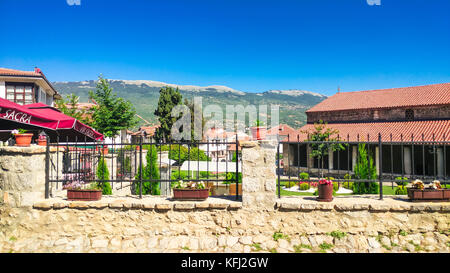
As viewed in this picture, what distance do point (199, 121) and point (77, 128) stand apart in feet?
115

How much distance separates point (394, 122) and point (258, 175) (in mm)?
23732

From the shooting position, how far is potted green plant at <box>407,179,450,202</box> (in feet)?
19.1

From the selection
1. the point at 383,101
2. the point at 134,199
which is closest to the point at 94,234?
the point at 134,199

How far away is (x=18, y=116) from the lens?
6070 millimetres

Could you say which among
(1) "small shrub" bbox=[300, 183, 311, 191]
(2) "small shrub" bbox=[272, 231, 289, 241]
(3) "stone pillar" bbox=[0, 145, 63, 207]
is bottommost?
(1) "small shrub" bbox=[300, 183, 311, 191]

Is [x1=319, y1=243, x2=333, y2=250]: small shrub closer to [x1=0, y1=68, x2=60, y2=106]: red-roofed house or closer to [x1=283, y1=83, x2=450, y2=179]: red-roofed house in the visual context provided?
[x1=283, y1=83, x2=450, y2=179]: red-roofed house

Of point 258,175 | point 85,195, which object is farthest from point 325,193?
point 85,195

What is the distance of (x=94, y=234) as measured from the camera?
5.74m

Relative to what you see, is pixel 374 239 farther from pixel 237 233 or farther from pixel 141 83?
pixel 141 83

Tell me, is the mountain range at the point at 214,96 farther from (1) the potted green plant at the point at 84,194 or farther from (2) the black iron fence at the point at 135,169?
(1) the potted green plant at the point at 84,194

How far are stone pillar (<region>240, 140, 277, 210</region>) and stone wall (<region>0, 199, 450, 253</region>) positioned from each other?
0.20 metres

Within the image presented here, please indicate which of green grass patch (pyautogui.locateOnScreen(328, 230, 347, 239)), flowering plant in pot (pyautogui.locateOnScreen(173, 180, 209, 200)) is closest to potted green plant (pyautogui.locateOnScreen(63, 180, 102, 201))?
flowering plant in pot (pyautogui.locateOnScreen(173, 180, 209, 200))

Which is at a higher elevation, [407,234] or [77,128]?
[77,128]
